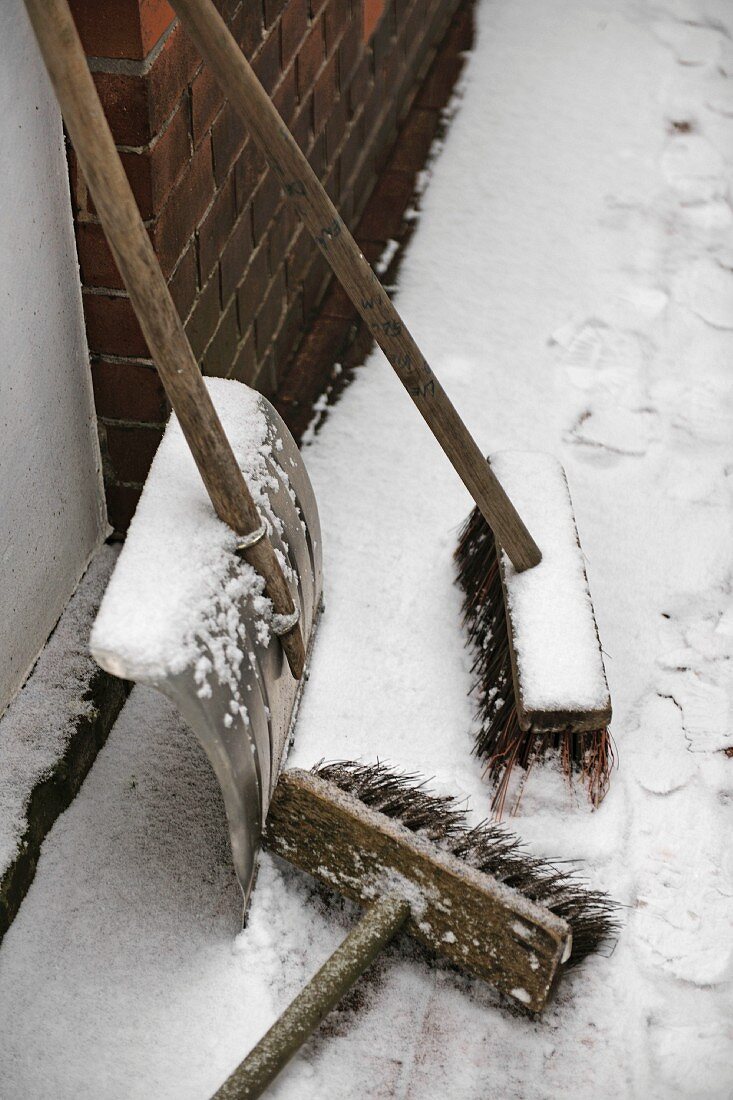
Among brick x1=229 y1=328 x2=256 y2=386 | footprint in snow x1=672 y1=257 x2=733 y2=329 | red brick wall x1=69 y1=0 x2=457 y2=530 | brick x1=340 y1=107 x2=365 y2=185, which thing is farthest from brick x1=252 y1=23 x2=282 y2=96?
footprint in snow x1=672 y1=257 x2=733 y2=329

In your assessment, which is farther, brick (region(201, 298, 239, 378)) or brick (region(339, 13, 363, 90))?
brick (region(339, 13, 363, 90))

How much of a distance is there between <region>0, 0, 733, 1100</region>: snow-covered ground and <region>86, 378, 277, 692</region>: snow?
1.49 ft

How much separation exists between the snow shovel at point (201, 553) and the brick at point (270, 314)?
0.61 m

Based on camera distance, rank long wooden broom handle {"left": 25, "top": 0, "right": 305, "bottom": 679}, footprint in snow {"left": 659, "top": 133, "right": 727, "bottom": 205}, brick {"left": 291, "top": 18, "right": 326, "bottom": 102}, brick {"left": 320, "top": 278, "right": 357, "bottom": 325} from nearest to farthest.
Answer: long wooden broom handle {"left": 25, "top": 0, "right": 305, "bottom": 679}
brick {"left": 291, "top": 18, "right": 326, "bottom": 102}
brick {"left": 320, "top": 278, "right": 357, "bottom": 325}
footprint in snow {"left": 659, "top": 133, "right": 727, "bottom": 205}

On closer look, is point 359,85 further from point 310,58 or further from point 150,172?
point 150,172

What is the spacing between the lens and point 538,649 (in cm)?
171

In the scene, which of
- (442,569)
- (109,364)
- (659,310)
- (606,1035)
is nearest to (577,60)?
(659,310)

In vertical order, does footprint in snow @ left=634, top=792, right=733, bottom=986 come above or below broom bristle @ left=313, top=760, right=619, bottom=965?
below

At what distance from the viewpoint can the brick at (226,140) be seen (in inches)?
73.4

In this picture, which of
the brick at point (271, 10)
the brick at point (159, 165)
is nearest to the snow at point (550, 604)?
the brick at point (159, 165)

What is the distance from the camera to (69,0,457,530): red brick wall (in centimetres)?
157

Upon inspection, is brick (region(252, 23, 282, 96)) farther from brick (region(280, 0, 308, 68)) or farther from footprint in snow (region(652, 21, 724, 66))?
footprint in snow (region(652, 21, 724, 66))

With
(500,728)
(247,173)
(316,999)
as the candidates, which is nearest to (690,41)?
(247,173)

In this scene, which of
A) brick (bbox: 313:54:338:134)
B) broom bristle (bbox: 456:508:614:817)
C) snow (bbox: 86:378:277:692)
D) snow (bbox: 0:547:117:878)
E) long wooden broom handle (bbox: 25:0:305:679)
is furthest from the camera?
brick (bbox: 313:54:338:134)
